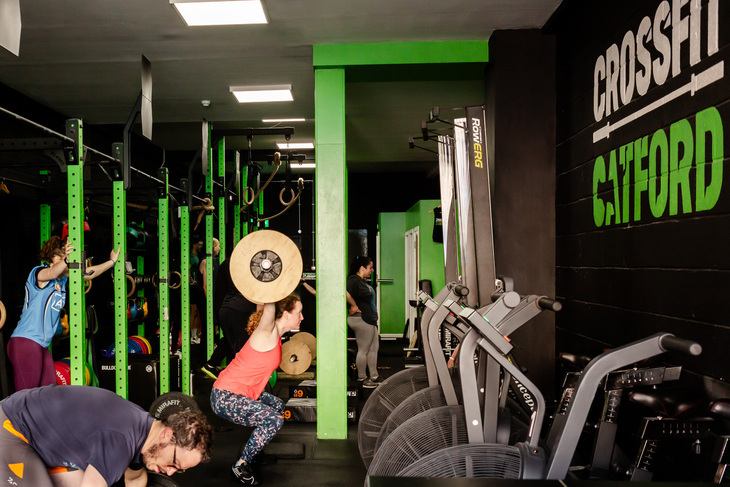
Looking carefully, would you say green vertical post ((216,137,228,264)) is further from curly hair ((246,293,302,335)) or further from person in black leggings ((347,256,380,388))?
curly hair ((246,293,302,335))

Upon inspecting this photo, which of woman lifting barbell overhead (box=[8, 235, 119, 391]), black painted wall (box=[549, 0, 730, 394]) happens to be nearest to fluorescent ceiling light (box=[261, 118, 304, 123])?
woman lifting barbell overhead (box=[8, 235, 119, 391])

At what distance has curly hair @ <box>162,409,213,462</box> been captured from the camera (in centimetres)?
226

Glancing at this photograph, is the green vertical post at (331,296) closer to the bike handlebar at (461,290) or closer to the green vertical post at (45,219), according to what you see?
the bike handlebar at (461,290)

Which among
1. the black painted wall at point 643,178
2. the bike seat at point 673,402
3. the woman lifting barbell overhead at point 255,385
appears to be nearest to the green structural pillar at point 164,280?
the woman lifting barbell overhead at point 255,385

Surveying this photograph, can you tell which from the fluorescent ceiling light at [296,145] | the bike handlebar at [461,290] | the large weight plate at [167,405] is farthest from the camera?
the fluorescent ceiling light at [296,145]

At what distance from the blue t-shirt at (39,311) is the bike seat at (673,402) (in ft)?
12.7

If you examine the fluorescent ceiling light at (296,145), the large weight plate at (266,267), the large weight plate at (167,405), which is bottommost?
the large weight plate at (167,405)

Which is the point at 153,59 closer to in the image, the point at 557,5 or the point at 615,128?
the point at 557,5

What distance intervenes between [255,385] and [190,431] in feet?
3.96

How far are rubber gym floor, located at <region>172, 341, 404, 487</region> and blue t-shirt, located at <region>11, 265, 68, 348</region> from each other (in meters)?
1.51

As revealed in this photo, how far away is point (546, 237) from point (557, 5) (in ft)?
5.15

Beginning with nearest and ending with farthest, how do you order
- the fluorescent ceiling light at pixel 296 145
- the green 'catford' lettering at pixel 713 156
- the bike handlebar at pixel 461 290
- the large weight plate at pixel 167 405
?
the green 'catford' lettering at pixel 713 156 < the bike handlebar at pixel 461 290 < the large weight plate at pixel 167 405 < the fluorescent ceiling light at pixel 296 145

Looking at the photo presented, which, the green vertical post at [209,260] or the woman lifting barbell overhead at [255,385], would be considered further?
the green vertical post at [209,260]

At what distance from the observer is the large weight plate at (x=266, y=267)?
3.44m
